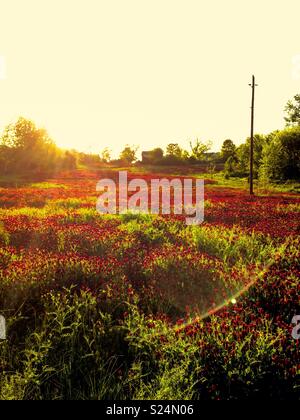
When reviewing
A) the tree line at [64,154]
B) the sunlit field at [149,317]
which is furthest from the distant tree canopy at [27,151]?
the sunlit field at [149,317]

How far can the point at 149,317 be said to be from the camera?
15.6 ft

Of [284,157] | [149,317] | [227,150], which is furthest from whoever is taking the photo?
[227,150]

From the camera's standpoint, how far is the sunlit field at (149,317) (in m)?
3.45

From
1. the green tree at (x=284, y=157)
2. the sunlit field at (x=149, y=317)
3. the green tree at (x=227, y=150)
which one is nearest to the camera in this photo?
the sunlit field at (x=149, y=317)

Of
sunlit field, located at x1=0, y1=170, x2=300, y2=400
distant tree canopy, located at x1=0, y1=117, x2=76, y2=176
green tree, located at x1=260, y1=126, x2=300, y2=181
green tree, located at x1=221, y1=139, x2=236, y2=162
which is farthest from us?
green tree, located at x1=221, y1=139, x2=236, y2=162

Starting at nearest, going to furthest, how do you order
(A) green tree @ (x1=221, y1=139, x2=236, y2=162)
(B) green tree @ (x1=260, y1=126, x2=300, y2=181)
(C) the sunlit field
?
(C) the sunlit field
(B) green tree @ (x1=260, y1=126, x2=300, y2=181)
(A) green tree @ (x1=221, y1=139, x2=236, y2=162)

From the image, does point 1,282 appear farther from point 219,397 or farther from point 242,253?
point 242,253

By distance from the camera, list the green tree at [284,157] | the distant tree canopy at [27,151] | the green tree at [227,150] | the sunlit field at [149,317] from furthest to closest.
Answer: the green tree at [227,150] < the distant tree canopy at [27,151] < the green tree at [284,157] < the sunlit field at [149,317]

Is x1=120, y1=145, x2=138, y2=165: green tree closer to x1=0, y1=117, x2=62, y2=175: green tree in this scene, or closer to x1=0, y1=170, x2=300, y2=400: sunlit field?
x1=0, y1=117, x2=62, y2=175: green tree

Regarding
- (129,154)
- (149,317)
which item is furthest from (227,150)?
(149,317)

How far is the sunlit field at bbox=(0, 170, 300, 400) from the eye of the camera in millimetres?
3445

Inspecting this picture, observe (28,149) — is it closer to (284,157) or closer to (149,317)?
(284,157)

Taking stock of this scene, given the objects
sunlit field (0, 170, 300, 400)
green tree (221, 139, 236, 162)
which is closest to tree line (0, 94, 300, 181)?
green tree (221, 139, 236, 162)

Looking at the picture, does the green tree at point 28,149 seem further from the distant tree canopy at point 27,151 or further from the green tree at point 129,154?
the green tree at point 129,154
